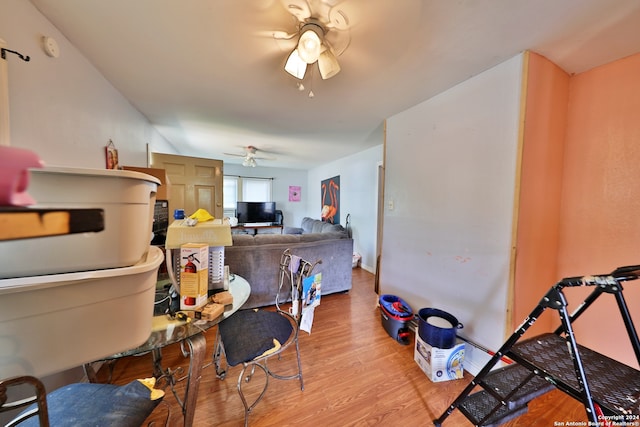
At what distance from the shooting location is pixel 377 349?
5.91ft

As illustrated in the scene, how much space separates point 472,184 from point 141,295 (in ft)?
6.40

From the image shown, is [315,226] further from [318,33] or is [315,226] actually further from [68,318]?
[68,318]

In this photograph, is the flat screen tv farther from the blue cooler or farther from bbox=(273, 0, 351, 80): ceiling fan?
bbox=(273, 0, 351, 80): ceiling fan

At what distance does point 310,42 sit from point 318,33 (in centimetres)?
10

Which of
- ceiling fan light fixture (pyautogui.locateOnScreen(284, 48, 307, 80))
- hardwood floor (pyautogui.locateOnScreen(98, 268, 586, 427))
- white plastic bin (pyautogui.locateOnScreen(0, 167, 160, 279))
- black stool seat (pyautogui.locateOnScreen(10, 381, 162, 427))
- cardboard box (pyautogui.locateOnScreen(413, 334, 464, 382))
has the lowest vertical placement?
hardwood floor (pyautogui.locateOnScreen(98, 268, 586, 427))

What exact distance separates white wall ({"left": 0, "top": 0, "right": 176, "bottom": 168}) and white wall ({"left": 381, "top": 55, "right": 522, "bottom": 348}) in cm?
250

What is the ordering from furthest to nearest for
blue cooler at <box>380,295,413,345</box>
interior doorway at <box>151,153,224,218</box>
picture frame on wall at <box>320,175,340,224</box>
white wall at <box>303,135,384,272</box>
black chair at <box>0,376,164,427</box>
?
picture frame on wall at <box>320,175,340,224</box> → white wall at <box>303,135,384,272</box> → interior doorway at <box>151,153,224,218</box> → blue cooler at <box>380,295,413,345</box> → black chair at <box>0,376,164,427</box>

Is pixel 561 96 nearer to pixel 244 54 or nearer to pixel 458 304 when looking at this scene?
pixel 458 304

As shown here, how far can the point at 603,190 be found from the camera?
4.52ft

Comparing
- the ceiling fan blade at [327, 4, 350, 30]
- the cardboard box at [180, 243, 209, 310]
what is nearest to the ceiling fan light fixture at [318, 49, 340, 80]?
the ceiling fan blade at [327, 4, 350, 30]

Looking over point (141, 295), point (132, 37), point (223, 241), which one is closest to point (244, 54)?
point (132, 37)

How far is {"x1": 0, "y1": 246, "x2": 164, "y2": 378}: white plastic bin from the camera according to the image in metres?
0.43

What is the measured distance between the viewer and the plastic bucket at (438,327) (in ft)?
4.83

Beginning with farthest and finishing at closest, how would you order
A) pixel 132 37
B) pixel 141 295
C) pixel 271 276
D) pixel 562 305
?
pixel 271 276, pixel 132 37, pixel 562 305, pixel 141 295
